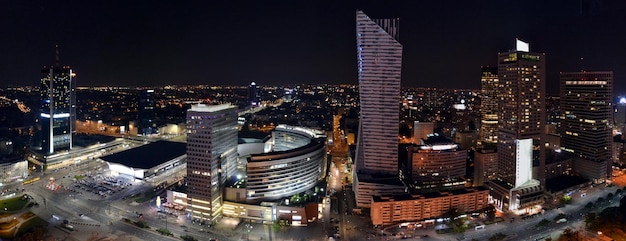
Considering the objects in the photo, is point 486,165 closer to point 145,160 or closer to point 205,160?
point 205,160

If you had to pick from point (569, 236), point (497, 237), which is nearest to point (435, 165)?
point (497, 237)

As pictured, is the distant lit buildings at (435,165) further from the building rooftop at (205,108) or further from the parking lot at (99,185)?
the parking lot at (99,185)

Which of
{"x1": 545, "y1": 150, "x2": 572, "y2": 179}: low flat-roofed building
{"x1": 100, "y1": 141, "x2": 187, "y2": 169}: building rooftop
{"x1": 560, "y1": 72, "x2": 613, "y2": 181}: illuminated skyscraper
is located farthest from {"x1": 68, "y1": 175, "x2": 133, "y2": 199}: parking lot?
{"x1": 560, "y1": 72, "x2": 613, "y2": 181}: illuminated skyscraper

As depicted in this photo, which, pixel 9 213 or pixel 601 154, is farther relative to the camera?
pixel 601 154

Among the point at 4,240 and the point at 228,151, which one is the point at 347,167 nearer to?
the point at 228,151

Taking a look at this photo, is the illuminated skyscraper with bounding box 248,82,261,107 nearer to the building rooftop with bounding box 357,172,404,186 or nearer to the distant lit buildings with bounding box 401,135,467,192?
the distant lit buildings with bounding box 401,135,467,192

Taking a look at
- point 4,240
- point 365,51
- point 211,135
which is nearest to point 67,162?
point 4,240

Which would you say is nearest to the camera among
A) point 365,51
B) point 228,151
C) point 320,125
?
point 228,151
